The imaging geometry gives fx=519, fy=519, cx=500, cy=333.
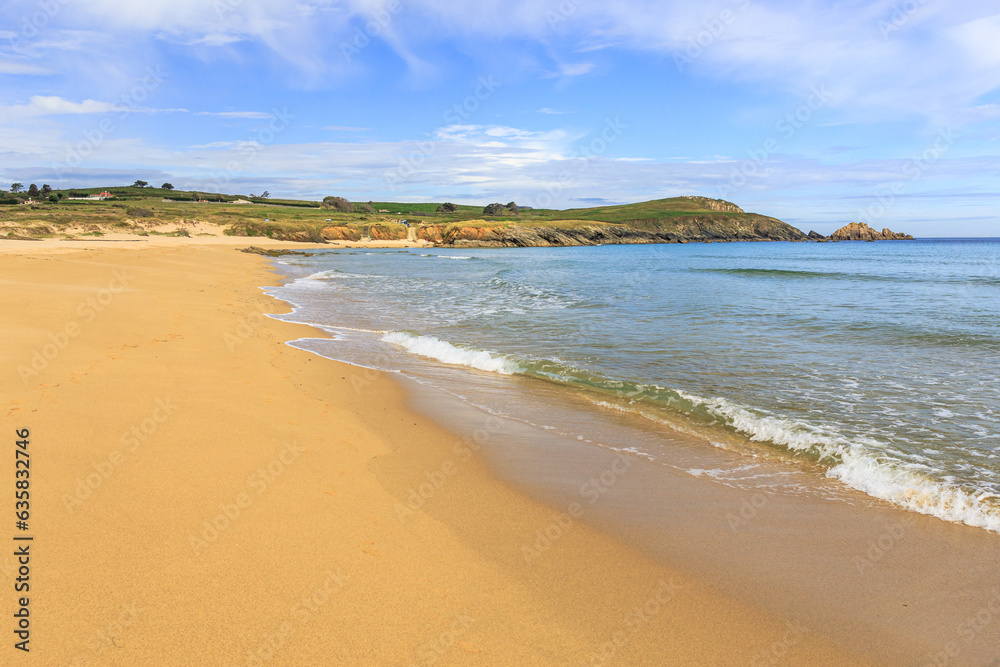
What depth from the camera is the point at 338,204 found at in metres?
110

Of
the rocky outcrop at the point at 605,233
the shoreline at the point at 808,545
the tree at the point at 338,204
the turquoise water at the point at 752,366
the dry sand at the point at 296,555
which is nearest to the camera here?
the dry sand at the point at 296,555

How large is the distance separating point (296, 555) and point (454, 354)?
7.20m

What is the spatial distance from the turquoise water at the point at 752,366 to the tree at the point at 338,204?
94.6m

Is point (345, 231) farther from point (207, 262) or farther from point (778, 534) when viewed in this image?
point (778, 534)

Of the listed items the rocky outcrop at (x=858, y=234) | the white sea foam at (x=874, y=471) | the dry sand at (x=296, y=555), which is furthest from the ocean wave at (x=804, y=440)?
the rocky outcrop at (x=858, y=234)

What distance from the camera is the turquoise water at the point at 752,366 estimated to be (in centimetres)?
548

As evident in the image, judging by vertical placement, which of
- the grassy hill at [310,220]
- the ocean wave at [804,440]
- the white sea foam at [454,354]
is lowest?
the white sea foam at [454,354]

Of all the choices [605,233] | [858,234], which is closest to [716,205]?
[858,234]

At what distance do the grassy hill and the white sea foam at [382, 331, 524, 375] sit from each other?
4411 cm

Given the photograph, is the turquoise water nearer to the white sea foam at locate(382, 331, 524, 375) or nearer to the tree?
the white sea foam at locate(382, 331, 524, 375)

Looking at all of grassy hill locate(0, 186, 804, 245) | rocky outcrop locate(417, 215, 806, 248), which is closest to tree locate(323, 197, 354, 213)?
grassy hill locate(0, 186, 804, 245)

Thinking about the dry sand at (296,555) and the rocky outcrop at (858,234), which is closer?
the dry sand at (296,555)

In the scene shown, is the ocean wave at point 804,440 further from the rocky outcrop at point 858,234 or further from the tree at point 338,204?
the rocky outcrop at point 858,234

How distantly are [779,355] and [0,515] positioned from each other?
1070cm
